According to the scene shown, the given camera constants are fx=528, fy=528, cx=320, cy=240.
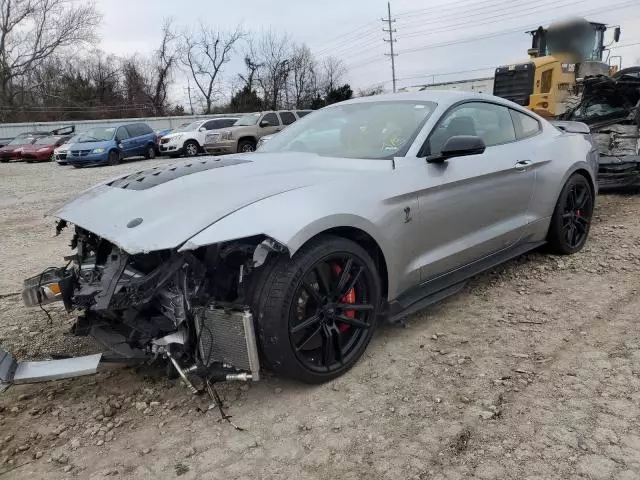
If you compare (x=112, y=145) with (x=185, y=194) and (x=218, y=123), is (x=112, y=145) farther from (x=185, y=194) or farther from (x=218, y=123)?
(x=185, y=194)

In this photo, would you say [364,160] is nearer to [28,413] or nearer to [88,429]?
[88,429]

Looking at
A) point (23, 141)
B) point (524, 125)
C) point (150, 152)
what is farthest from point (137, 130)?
point (524, 125)

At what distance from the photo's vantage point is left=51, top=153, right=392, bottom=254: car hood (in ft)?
8.44

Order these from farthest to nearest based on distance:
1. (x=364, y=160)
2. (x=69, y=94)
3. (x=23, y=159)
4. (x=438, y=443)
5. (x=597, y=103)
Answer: (x=69, y=94), (x=23, y=159), (x=597, y=103), (x=364, y=160), (x=438, y=443)

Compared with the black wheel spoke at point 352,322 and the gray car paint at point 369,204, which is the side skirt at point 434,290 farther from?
the black wheel spoke at point 352,322

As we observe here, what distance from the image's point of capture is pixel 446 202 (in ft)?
11.3

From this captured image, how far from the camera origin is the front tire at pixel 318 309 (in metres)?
2.63

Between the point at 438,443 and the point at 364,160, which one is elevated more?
the point at 364,160

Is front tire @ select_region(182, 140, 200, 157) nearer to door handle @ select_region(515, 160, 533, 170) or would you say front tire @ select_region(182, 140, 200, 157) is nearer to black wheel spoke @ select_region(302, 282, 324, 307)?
door handle @ select_region(515, 160, 533, 170)

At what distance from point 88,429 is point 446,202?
96.9 inches

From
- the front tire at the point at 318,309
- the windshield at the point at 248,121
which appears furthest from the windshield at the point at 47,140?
the front tire at the point at 318,309

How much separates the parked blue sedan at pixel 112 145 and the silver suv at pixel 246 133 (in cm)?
316

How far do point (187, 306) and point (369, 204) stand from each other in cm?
115

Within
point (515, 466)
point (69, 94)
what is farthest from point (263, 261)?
point (69, 94)
